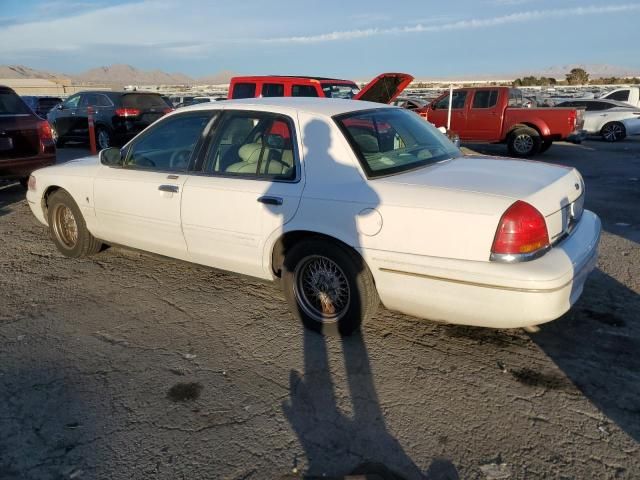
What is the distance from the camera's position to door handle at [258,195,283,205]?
11.5 ft

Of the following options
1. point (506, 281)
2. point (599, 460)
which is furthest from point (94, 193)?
point (599, 460)

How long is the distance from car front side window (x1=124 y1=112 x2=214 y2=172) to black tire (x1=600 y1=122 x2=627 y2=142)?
1637 centimetres

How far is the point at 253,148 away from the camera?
3834 millimetres

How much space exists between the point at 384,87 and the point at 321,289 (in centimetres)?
855

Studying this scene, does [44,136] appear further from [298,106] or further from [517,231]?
[517,231]

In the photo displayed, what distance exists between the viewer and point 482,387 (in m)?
2.97

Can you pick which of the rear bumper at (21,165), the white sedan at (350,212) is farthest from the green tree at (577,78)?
the white sedan at (350,212)

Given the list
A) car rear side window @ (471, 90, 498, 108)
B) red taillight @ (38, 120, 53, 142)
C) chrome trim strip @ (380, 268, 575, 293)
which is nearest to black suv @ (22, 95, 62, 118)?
red taillight @ (38, 120, 53, 142)

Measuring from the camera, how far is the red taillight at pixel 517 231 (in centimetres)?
282

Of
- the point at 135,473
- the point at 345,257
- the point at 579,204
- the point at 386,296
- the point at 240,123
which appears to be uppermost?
the point at 240,123

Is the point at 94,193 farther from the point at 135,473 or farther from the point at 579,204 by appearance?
the point at 579,204

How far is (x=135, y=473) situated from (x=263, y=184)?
6.55ft

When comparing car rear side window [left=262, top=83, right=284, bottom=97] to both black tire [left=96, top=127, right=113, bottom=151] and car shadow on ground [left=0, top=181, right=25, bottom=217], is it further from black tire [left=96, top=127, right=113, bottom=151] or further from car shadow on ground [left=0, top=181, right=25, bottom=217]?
black tire [left=96, top=127, right=113, bottom=151]

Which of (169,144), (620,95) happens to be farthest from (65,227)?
(620,95)
